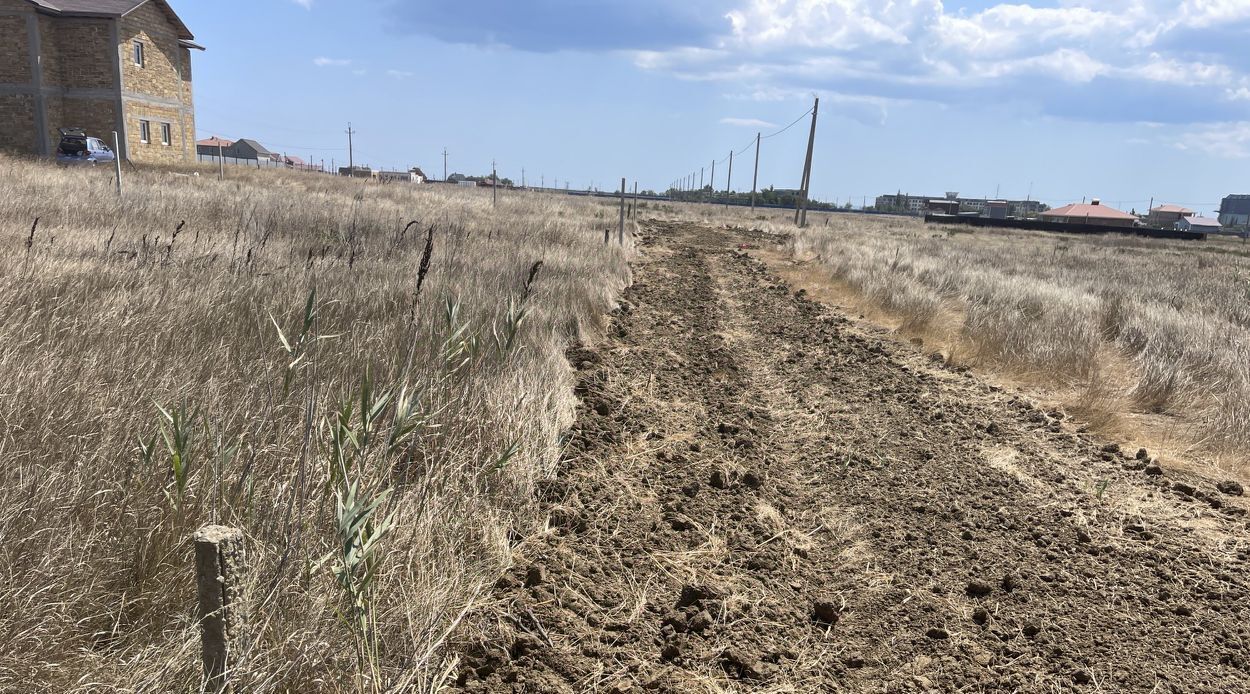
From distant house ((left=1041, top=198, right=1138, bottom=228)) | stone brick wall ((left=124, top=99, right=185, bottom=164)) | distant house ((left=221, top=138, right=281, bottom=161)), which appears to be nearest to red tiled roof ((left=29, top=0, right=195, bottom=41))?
stone brick wall ((left=124, top=99, right=185, bottom=164))

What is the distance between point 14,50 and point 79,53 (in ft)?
7.66

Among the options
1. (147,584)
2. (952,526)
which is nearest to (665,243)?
(952,526)

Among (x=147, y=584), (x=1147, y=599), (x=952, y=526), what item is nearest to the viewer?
(x=147, y=584)

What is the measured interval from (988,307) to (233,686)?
994 cm

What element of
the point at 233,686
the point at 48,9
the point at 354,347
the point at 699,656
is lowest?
the point at 699,656

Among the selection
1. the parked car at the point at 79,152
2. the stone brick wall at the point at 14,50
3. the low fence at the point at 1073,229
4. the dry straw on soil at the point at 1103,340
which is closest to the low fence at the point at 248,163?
the stone brick wall at the point at 14,50

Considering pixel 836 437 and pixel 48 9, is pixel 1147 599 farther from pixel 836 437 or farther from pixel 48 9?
pixel 48 9

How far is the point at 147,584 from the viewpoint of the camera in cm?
217

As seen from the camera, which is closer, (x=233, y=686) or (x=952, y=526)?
(x=233, y=686)

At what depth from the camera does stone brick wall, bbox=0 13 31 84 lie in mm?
30156

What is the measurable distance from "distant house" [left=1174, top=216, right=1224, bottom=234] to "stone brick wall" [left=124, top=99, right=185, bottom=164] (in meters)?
97.6

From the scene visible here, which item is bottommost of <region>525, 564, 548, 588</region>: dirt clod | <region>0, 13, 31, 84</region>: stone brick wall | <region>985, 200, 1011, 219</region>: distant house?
<region>525, 564, 548, 588</region>: dirt clod

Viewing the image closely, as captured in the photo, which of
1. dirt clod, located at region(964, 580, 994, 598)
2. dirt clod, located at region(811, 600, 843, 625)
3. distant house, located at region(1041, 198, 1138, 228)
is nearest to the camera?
dirt clod, located at region(811, 600, 843, 625)

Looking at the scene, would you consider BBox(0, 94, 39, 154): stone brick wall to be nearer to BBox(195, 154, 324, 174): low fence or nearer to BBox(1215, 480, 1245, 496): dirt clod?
BBox(195, 154, 324, 174): low fence
